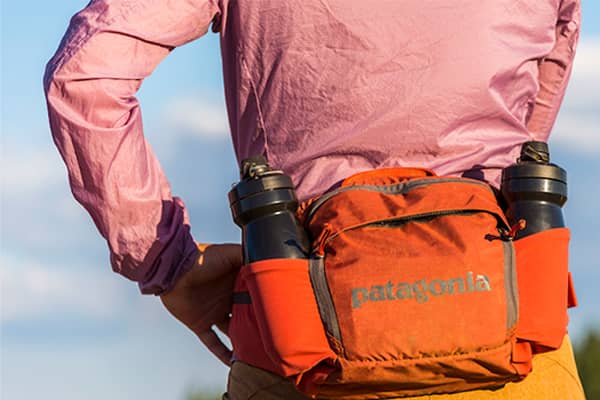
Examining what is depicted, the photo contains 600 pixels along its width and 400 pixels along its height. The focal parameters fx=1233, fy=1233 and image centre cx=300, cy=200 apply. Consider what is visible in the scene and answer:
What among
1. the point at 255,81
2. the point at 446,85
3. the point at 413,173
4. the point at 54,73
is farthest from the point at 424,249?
the point at 54,73

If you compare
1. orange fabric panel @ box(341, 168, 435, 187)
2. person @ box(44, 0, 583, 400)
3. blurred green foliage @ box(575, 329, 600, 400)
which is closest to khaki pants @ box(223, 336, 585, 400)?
person @ box(44, 0, 583, 400)

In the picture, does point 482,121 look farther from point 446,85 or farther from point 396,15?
point 396,15

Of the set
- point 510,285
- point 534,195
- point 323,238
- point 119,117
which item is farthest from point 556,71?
point 119,117

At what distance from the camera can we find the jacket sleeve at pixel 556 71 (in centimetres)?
335

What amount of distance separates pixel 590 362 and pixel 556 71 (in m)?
31.8

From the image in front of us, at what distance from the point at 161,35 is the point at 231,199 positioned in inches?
16.5

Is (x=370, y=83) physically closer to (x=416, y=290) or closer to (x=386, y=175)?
(x=386, y=175)

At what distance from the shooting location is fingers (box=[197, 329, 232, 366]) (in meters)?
3.15

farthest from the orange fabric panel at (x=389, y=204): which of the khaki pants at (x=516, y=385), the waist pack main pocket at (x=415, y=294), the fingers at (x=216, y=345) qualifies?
the fingers at (x=216, y=345)

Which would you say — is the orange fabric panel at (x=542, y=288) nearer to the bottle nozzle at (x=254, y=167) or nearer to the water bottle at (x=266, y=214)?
the water bottle at (x=266, y=214)

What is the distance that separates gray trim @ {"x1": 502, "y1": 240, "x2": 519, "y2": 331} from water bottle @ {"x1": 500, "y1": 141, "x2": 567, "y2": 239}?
0.05 metres

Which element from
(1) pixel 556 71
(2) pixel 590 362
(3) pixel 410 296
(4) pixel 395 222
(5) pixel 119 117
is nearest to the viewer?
(3) pixel 410 296

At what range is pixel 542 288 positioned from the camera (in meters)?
2.63

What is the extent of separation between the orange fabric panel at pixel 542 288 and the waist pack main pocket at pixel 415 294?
4cm
